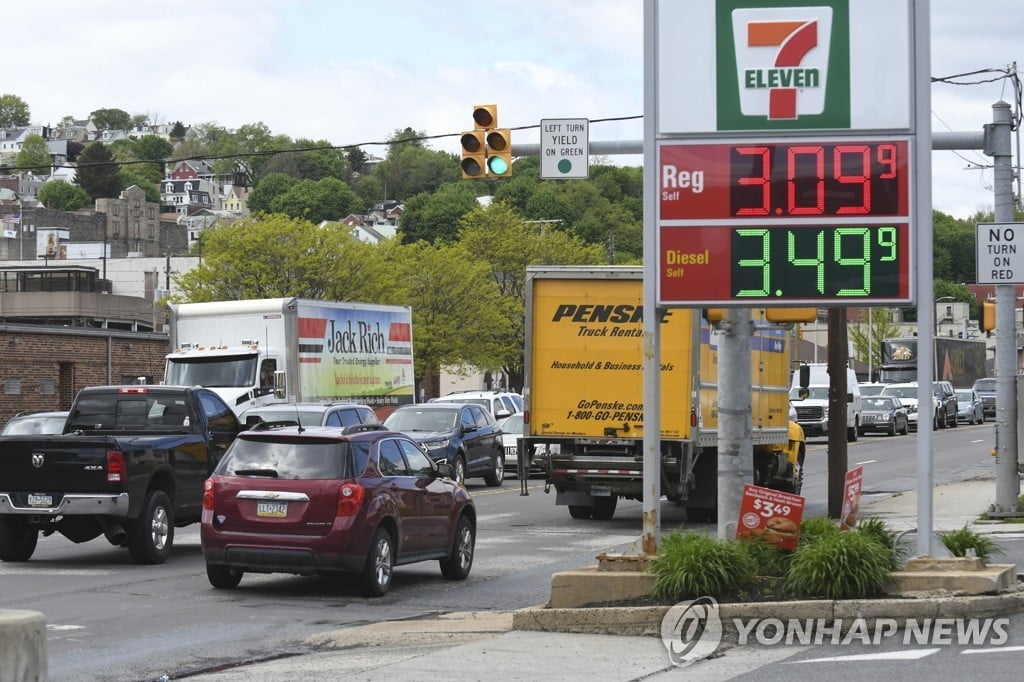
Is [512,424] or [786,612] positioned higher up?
[512,424]

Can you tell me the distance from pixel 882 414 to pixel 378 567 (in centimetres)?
4249

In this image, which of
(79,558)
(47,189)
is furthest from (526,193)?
(79,558)

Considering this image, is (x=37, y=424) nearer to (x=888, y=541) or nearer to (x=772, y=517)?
(x=772, y=517)

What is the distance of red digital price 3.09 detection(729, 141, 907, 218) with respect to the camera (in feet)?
40.3

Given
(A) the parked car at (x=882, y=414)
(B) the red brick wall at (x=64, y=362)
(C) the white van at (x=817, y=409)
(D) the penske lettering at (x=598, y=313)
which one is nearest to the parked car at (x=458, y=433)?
(D) the penske lettering at (x=598, y=313)

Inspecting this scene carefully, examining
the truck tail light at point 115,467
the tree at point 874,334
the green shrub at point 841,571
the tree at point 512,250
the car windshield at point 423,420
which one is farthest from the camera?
the tree at point 874,334

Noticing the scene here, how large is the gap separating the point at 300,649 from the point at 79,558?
7598mm

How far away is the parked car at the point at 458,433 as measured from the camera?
96.9 ft

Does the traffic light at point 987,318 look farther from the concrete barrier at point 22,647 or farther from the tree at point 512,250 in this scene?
the tree at point 512,250

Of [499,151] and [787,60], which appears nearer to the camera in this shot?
[787,60]

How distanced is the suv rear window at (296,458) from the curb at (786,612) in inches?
140

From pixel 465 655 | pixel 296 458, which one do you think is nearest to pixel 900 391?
pixel 296 458

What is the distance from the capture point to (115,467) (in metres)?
17.0

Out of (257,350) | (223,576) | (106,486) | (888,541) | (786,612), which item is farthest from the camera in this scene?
(257,350)
